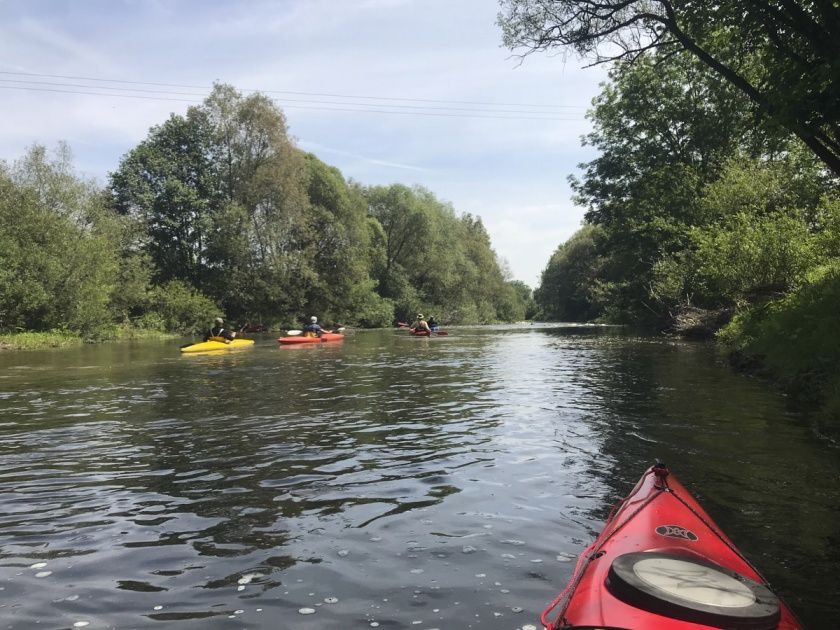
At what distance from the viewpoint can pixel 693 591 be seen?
271cm

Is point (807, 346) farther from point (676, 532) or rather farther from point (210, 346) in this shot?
point (210, 346)

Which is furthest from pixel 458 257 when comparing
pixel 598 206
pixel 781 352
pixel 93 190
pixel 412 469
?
pixel 412 469

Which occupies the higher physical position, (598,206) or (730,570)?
(598,206)

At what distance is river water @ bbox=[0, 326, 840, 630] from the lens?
372cm

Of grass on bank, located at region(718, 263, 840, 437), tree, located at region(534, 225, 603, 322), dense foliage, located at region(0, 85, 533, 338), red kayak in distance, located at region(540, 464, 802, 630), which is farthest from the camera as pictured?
tree, located at region(534, 225, 603, 322)

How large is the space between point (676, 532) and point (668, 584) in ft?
2.77

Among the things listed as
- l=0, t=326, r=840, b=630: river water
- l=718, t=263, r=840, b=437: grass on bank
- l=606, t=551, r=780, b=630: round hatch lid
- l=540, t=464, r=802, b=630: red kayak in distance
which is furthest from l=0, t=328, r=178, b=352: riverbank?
l=606, t=551, r=780, b=630: round hatch lid

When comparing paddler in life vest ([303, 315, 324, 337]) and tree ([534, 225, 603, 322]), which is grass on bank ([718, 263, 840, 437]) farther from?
tree ([534, 225, 603, 322])

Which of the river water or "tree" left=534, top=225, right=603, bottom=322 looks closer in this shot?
the river water

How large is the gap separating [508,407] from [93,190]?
35229 mm

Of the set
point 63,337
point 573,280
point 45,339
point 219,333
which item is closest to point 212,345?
point 219,333

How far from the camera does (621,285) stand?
128 feet

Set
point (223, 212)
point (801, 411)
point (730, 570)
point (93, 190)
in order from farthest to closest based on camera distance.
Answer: point (223, 212)
point (93, 190)
point (801, 411)
point (730, 570)

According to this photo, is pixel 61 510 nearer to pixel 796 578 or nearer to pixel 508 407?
pixel 796 578
